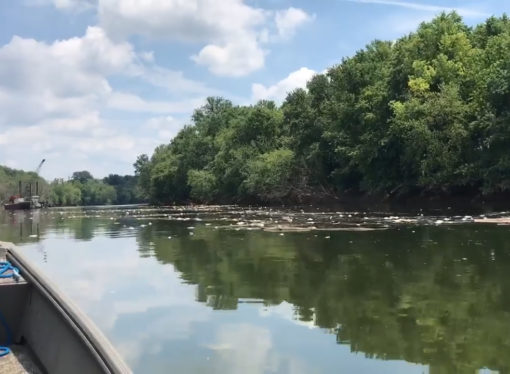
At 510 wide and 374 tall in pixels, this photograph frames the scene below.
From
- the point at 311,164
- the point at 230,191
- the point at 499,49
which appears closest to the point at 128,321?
the point at 499,49

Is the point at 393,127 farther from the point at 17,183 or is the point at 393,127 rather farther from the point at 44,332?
the point at 17,183

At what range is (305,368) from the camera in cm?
643

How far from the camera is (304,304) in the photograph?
967 cm

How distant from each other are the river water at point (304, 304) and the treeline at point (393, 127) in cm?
2308

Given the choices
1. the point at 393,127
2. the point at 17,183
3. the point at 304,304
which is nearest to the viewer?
the point at 304,304

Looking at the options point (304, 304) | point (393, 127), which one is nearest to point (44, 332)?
point (304, 304)

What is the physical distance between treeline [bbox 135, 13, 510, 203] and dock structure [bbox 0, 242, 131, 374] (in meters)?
34.4

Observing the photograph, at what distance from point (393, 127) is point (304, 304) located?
37.8 m

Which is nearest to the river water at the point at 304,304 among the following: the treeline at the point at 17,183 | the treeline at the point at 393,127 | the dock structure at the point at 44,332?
the dock structure at the point at 44,332

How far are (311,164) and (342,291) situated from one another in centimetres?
5158

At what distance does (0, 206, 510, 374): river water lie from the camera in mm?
6746

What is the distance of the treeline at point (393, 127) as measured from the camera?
4025 centimetres

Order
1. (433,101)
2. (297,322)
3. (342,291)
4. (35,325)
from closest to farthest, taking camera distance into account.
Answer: (35,325), (297,322), (342,291), (433,101)

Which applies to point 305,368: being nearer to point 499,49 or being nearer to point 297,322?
point 297,322
